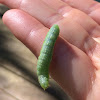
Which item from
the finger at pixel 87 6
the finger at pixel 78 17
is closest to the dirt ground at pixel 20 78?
the finger at pixel 78 17

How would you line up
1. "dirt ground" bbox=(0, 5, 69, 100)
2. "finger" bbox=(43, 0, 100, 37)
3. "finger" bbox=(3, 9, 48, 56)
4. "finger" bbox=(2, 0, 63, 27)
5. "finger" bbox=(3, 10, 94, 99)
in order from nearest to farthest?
"finger" bbox=(3, 10, 94, 99) → "finger" bbox=(3, 9, 48, 56) → "finger" bbox=(2, 0, 63, 27) → "finger" bbox=(43, 0, 100, 37) → "dirt ground" bbox=(0, 5, 69, 100)

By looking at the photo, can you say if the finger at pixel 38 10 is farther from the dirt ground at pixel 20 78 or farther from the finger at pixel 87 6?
the dirt ground at pixel 20 78

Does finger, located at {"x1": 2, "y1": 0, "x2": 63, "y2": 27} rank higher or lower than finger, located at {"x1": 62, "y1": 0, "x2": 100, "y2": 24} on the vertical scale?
higher

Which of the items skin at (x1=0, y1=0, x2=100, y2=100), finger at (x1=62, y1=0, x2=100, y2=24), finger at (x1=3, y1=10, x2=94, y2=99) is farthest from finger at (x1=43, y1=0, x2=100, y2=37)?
finger at (x1=3, y1=10, x2=94, y2=99)

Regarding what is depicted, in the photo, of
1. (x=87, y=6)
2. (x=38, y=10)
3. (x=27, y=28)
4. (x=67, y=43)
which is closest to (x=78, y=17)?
(x=87, y=6)

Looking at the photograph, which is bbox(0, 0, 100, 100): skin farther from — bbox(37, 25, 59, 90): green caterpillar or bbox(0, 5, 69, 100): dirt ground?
bbox(0, 5, 69, 100): dirt ground

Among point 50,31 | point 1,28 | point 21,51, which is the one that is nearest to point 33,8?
point 50,31
